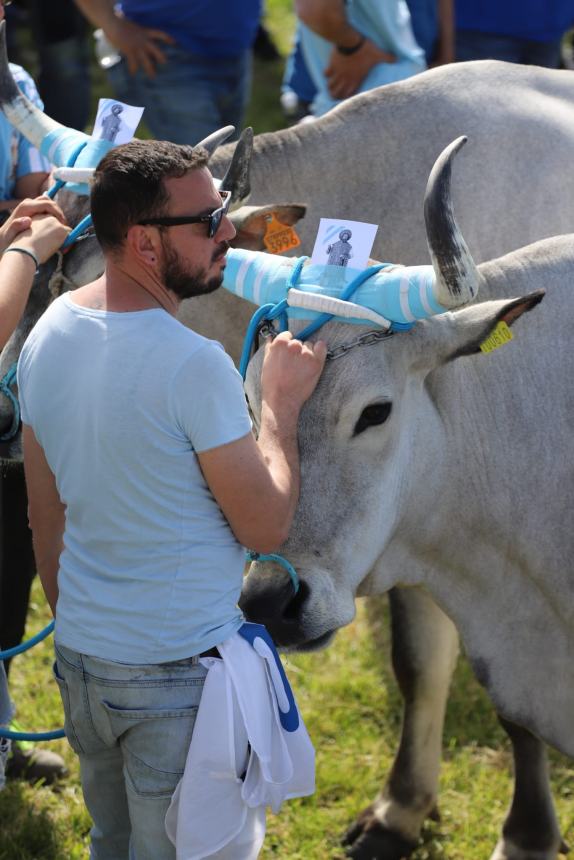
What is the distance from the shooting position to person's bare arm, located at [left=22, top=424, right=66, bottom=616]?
9.53 feet

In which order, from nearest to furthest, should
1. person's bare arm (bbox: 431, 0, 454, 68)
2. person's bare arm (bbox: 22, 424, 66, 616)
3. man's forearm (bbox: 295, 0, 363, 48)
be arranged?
person's bare arm (bbox: 22, 424, 66, 616), man's forearm (bbox: 295, 0, 363, 48), person's bare arm (bbox: 431, 0, 454, 68)

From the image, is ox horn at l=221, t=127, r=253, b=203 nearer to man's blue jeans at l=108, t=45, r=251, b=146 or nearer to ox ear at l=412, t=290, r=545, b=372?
ox ear at l=412, t=290, r=545, b=372

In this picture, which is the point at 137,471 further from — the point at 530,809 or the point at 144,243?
the point at 530,809

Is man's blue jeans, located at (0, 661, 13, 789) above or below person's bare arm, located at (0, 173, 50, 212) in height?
below

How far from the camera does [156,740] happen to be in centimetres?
273

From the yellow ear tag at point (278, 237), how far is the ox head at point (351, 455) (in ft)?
3.06

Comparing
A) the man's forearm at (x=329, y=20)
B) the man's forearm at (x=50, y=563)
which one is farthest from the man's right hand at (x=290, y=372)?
the man's forearm at (x=329, y=20)

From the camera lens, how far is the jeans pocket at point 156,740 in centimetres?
271

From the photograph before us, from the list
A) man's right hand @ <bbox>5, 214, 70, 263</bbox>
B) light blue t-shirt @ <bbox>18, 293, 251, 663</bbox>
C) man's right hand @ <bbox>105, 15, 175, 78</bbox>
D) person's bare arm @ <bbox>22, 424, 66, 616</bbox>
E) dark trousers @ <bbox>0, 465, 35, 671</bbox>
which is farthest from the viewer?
man's right hand @ <bbox>105, 15, 175, 78</bbox>

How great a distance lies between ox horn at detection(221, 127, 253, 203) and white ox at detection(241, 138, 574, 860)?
3.30ft

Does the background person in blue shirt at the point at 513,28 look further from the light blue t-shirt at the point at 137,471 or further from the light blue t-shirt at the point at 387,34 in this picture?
the light blue t-shirt at the point at 137,471

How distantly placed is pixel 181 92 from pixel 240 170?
266cm

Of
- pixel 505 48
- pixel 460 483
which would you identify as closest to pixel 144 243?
pixel 460 483

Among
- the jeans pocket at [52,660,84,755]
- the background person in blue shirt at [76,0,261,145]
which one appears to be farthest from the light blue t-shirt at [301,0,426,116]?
the jeans pocket at [52,660,84,755]
